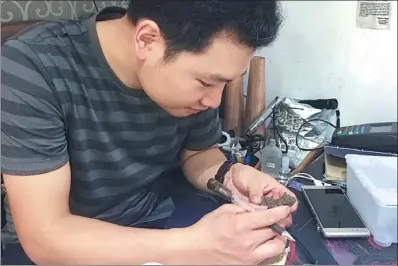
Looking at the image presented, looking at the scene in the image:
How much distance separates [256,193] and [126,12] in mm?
331

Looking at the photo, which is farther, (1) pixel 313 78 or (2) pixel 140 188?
(2) pixel 140 188

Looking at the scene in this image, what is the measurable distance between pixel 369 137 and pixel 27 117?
47 centimetres

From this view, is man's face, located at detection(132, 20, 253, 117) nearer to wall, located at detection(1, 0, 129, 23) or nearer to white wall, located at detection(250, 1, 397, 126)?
white wall, located at detection(250, 1, 397, 126)

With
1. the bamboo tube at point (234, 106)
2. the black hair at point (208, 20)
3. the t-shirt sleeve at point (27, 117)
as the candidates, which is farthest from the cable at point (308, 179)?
the t-shirt sleeve at point (27, 117)

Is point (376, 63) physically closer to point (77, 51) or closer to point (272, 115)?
point (272, 115)

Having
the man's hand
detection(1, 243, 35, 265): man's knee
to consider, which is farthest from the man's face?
detection(1, 243, 35, 265): man's knee

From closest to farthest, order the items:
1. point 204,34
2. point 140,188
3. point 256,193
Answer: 1. point 204,34
2. point 256,193
3. point 140,188

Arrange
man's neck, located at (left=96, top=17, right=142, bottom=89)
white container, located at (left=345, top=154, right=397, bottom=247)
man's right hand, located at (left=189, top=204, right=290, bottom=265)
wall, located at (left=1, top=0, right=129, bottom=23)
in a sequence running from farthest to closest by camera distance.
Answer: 1. wall, located at (left=1, top=0, right=129, bottom=23)
2. man's neck, located at (left=96, top=17, right=142, bottom=89)
3. man's right hand, located at (left=189, top=204, right=290, bottom=265)
4. white container, located at (left=345, top=154, right=397, bottom=247)

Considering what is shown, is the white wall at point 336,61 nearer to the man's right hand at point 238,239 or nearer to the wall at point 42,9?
the man's right hand at point 238,239

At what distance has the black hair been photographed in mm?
507

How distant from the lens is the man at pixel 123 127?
0.55m

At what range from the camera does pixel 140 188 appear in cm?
78

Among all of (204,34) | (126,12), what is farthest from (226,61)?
(126,12)

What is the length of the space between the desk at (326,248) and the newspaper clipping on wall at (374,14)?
0.63 feet
